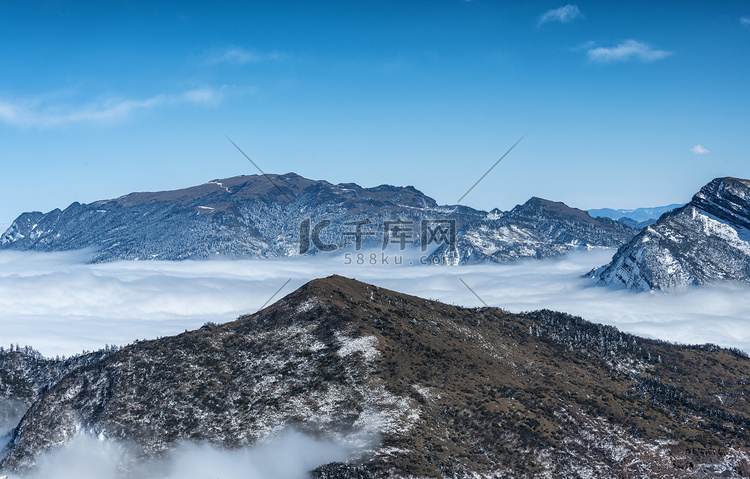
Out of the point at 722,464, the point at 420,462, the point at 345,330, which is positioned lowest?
the point at 722,464

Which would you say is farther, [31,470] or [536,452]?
[31,470]

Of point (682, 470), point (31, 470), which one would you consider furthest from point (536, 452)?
point (31, 470)

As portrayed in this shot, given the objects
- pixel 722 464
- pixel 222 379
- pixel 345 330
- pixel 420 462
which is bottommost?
pixel 722 464

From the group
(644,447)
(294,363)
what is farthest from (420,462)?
(644,447)

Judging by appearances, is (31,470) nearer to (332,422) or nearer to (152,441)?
(152,441)

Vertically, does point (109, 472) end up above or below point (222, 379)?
below

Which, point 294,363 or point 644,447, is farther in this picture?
point 294,363

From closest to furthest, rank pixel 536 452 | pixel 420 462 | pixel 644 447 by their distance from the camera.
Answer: pixel 420 462 < pixel 536 452 < pixel 644 447

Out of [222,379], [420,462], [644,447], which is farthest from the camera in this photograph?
[222,379]

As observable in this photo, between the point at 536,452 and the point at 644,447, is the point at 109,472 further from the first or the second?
the point at 644,447
